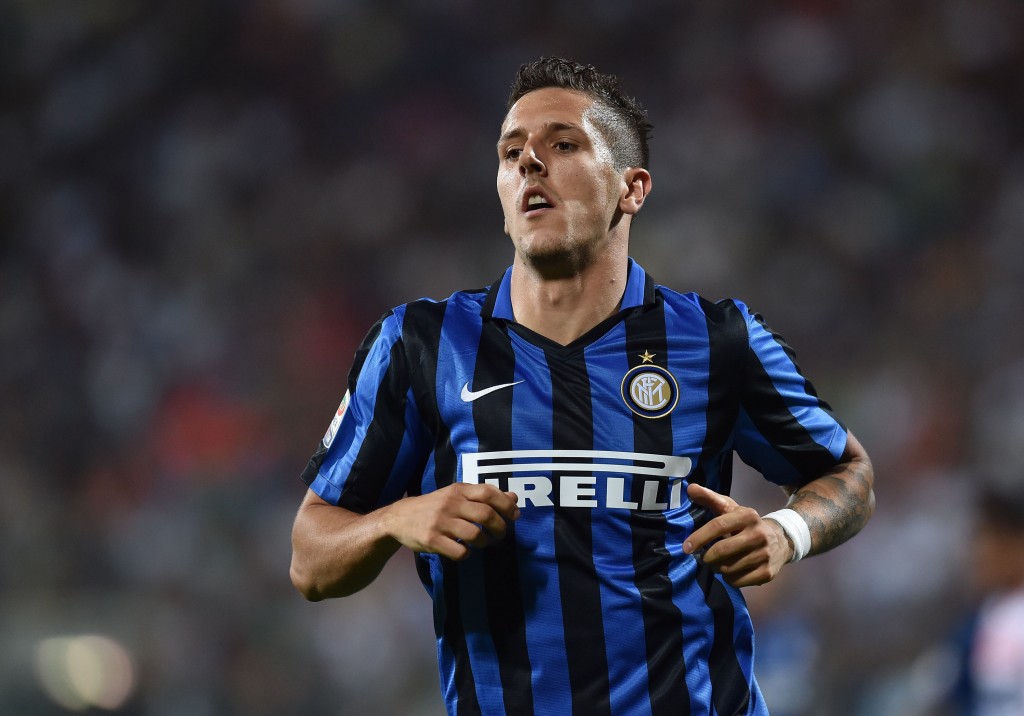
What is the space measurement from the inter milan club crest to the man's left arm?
0.82 feet

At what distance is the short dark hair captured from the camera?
237 cm

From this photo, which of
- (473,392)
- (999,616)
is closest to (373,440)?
(473,392)

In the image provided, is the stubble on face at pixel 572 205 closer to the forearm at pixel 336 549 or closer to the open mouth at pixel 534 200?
the open mouth at pixel 534 200

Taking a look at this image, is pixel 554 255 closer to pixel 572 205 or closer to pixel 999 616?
pixel 572 205

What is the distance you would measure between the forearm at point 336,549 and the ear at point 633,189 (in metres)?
0.87

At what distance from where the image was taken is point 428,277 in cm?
730

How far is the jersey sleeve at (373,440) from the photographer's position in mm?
2135

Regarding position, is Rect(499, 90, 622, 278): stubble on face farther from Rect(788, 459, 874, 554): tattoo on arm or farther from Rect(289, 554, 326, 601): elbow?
Rect(289, 554, 326, 601): elbow

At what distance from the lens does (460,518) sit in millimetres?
1782

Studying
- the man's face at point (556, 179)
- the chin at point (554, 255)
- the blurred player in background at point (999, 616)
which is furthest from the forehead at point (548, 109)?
the blurred player in background at point (999, 616)

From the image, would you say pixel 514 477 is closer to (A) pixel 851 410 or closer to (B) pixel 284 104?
(A) pixel 851 410

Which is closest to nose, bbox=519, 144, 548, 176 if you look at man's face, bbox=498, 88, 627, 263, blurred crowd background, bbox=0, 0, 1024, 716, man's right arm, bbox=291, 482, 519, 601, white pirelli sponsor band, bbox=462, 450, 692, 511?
man's face, bbox=498, 88, 627, 263

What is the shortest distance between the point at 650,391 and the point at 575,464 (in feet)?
0.72

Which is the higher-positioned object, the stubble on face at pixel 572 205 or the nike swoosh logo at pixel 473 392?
the stubble on face at pixel 572 205
